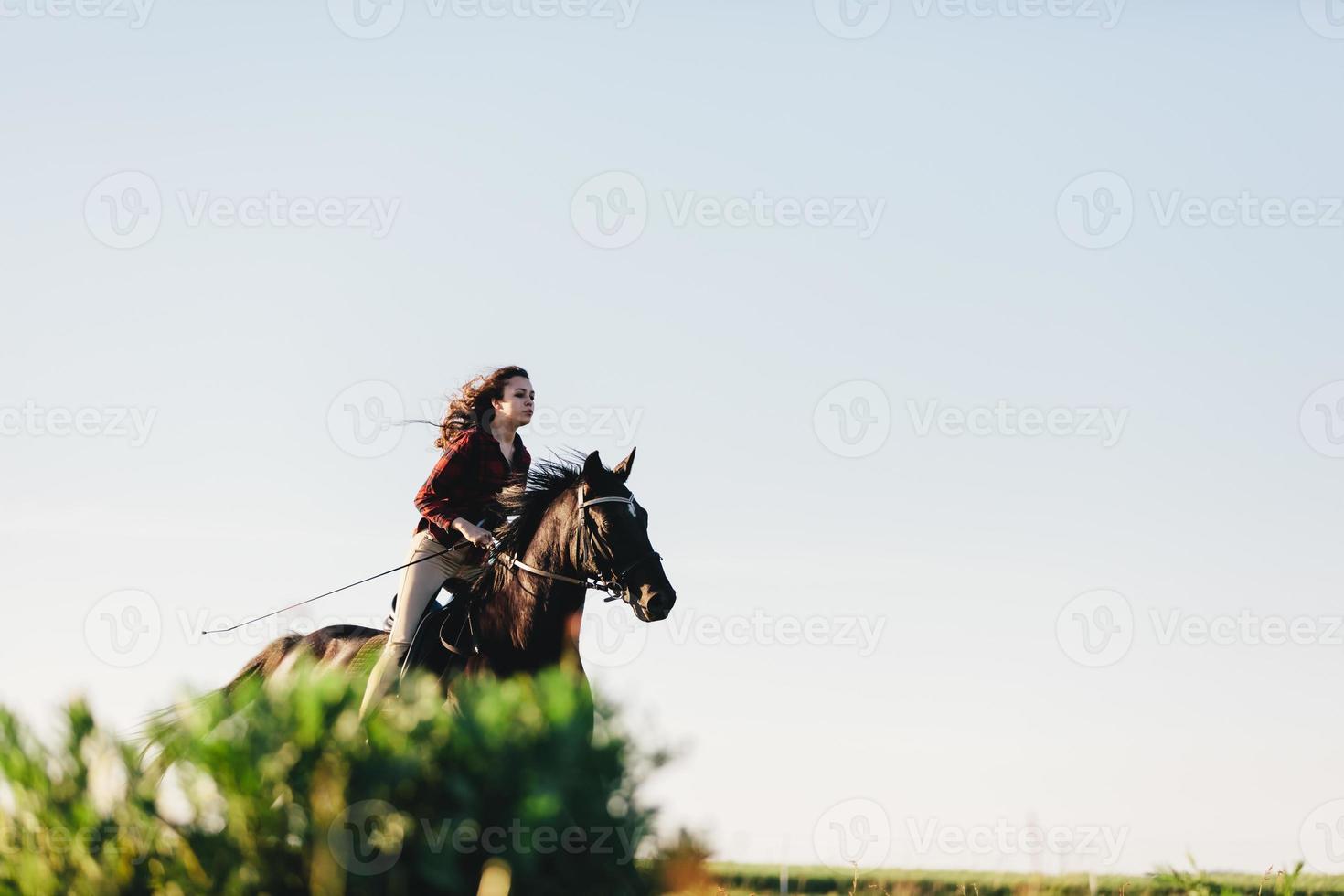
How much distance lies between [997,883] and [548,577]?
6795 mm

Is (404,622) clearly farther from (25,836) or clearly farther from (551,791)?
(551,791)

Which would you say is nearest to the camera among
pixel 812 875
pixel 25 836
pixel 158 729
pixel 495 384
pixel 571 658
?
pixel 25 836

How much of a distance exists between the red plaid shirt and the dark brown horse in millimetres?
438

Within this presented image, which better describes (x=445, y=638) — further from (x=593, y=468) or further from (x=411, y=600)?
(x=593, y=468)

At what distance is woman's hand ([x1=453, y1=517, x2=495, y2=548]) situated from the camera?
9.96 m

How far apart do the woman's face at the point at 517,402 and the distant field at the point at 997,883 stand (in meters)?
4.07

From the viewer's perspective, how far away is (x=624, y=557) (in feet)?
29.5

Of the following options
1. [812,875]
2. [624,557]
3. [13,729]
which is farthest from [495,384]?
[812,875]

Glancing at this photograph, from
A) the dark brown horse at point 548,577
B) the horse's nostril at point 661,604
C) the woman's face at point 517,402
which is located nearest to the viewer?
the horse's nostril at point 661,604

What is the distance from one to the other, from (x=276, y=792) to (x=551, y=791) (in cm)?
101

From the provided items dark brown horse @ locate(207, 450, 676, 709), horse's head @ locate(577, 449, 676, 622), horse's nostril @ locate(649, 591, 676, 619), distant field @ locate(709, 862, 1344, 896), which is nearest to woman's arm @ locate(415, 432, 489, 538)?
dark brown horse @ locate(207, 450, 676, 709)

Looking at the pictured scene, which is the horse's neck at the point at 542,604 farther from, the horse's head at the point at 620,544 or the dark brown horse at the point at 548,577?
the horse's head at the point at 620,544

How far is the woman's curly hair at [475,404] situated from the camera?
36.3 ft

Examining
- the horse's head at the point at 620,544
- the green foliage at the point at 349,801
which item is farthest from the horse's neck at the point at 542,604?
the green foliage at the point at 349,801
